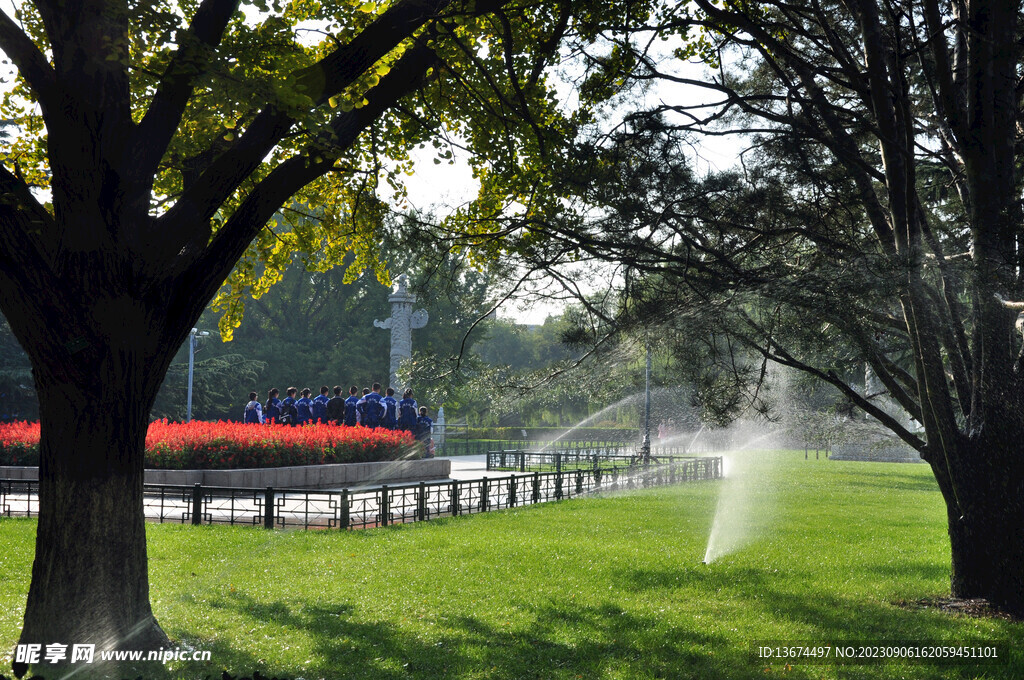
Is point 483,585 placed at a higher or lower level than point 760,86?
lower

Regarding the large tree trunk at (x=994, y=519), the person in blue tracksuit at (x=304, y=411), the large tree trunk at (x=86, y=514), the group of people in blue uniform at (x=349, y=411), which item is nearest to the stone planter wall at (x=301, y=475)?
the group of people in blue uniform at (x=349, y=411)

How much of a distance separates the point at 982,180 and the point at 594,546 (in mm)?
6391

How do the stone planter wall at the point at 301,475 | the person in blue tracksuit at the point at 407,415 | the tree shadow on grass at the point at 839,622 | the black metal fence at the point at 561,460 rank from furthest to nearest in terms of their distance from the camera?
1. the black metal fence at the point at 561,460
2. the person in blue tracksuit at the point at 407,415
3. the stone planter wall at the point at 301,475
4. the tree shadow on grass at the point at 839,622

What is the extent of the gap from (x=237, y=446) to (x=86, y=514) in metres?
11.3

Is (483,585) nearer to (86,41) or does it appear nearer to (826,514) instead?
(86,41)

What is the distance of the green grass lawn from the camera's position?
223 inches

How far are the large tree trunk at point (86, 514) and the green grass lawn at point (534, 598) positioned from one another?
26.8 inches

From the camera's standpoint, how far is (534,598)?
768 centimetres

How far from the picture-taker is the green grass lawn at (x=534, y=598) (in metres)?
5.67

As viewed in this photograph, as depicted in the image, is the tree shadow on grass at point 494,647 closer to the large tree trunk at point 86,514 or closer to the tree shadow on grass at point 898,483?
the large tree trunk at point 86,514

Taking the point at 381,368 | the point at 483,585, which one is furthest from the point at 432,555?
the point at 381,368

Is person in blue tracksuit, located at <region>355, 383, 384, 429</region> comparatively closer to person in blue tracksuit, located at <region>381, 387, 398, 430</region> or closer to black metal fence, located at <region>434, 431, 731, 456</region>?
person in blue tracksuit, located at <region>381, 387, 398, 430</region>

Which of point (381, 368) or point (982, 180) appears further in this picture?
point (381, 368)

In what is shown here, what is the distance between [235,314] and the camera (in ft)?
32.3
